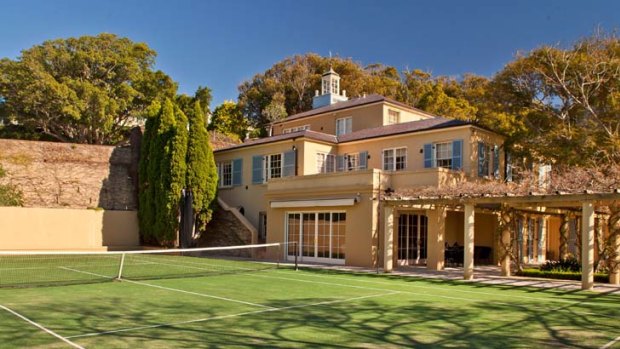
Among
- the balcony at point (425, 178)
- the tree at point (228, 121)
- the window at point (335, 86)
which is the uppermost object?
the window at point (335, 86)

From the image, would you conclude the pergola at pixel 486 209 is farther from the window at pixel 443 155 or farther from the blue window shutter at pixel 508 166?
the blue window shutter at pixel 508 166

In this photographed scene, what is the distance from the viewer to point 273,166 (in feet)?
105

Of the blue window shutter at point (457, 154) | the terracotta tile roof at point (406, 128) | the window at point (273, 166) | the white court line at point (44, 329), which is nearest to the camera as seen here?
the white court line at point (44, 329)

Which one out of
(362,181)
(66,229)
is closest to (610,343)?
(362,181)

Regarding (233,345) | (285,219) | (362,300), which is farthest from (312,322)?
(285,219)

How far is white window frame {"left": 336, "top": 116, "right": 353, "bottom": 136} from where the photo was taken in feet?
117

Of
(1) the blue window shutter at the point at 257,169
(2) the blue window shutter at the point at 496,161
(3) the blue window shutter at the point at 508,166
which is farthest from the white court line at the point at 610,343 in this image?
(1) the blue window shutter at the point at 257,169

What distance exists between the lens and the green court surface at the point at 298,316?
27.9 feet

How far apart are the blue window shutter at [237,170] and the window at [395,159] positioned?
383 inches

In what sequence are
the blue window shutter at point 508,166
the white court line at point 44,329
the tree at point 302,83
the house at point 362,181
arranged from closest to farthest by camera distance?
the white court line at point 44,329 < the house at point 362,181 < the blue window shutter at point 508,166 < the tree at point 302,83

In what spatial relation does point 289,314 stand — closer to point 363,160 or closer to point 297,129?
point 363,160

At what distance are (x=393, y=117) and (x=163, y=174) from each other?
14346 millimetres

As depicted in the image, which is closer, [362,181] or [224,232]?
[362,181]

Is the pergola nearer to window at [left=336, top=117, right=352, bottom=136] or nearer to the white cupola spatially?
window at [left=336, top=117, right=352, bottom=136]
